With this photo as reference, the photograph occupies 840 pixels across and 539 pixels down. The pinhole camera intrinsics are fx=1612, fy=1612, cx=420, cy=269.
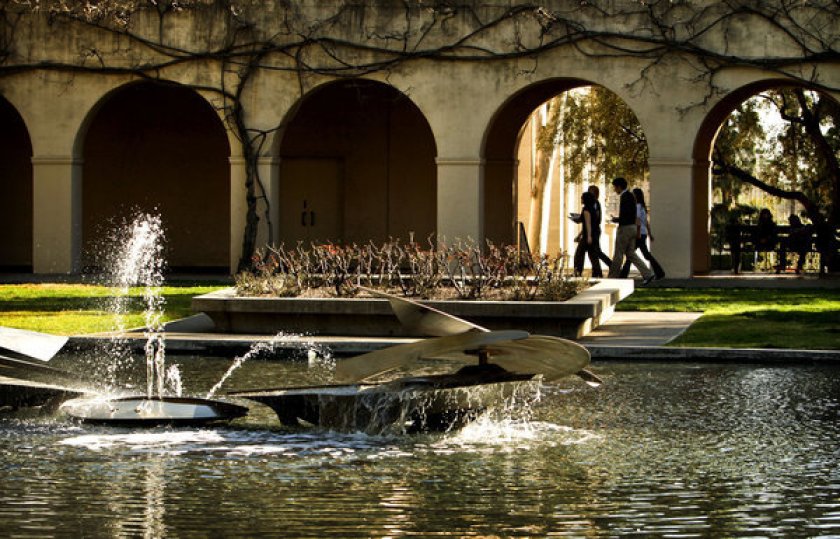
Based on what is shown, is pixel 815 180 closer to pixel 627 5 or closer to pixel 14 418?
pixel 627 5

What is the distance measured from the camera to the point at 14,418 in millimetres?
11109

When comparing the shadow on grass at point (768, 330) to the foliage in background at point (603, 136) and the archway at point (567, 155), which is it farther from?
the foliage in background at point (603, 136)

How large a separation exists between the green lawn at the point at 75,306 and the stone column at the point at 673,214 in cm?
680

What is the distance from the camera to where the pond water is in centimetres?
767

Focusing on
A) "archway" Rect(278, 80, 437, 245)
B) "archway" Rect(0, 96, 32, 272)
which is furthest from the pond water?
"archway" Rect(0, 96, 32, 272)

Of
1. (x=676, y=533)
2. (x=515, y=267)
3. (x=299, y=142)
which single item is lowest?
(x=676, y=533)

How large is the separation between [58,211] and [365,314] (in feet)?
38.4

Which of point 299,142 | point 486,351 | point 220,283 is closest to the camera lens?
point 486,351

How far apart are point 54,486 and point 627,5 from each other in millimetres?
17605

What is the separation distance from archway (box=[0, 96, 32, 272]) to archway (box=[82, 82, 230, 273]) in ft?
3.68

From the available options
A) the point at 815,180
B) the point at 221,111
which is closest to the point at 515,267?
the point at 221,111

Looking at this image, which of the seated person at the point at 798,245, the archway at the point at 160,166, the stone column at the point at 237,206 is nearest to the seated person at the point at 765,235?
the seated person at the point at 798,245

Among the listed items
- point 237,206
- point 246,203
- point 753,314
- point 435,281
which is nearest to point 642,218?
point 753,314

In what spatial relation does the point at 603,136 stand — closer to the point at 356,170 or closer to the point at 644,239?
the point at 356,170
